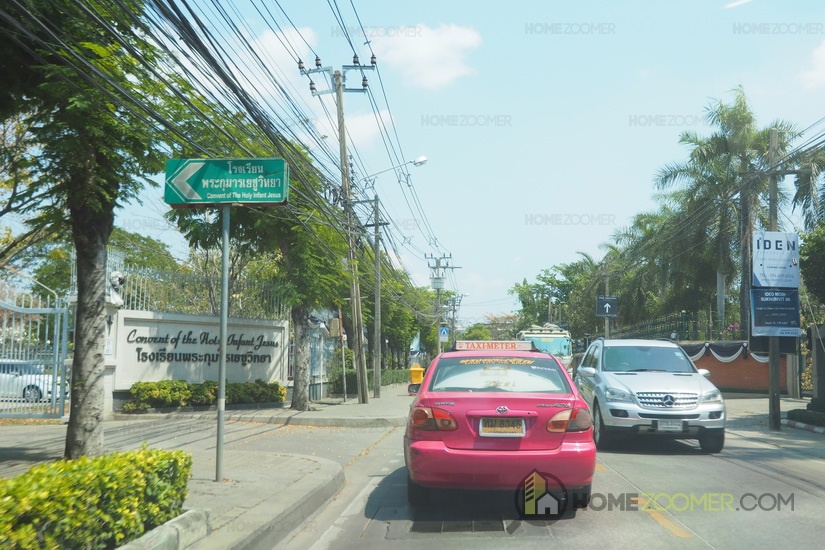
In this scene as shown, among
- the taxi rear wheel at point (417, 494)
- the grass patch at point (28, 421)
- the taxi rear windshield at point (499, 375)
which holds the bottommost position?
the grass patch at point (28, 421)

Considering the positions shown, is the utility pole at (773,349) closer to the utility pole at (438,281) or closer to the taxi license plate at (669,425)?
the taxi license plate at (669,425)

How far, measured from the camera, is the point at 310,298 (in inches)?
798

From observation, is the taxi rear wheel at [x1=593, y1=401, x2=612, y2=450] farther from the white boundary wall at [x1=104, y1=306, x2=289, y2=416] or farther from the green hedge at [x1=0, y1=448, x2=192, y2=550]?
the white boundary wall at [x1=104, y1=306, x2=289, y2=416]

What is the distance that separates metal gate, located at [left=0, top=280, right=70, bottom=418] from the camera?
1555 centimetres

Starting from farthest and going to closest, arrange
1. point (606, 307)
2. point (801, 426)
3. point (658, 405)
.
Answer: point (606, 307)
point (801, 426)
point (658, 405)

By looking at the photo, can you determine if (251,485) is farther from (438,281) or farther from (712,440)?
(438,281)

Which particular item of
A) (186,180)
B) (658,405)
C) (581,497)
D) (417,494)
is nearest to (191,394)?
(186,180)

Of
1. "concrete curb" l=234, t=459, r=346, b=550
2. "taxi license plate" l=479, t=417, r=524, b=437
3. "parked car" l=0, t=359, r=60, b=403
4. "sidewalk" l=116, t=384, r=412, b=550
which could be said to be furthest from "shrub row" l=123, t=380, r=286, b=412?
"taxi license plate" l=479, t=417, r=524, b=437

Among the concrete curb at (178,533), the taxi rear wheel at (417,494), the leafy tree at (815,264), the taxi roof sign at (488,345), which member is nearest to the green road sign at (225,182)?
the taxi rear wheel at (417,494)

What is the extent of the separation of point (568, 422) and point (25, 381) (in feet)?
42.6

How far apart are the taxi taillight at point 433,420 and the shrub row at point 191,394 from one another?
12438 mm

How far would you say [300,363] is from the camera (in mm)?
20250

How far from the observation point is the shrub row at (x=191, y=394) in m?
18.0

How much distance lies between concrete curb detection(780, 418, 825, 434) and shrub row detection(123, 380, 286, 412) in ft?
42.8
